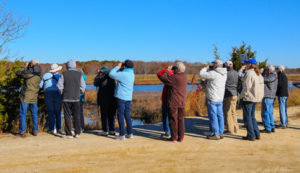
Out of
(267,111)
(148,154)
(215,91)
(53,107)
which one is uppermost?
(215,91)

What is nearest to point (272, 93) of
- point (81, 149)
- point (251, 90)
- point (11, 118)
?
point (251, 90)

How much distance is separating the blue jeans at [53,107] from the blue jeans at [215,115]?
4047 millimetres

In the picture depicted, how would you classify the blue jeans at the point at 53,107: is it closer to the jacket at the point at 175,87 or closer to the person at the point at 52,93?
the person at the point at 52,93

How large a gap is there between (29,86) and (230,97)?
544 centimetres

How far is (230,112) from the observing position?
26.1ft

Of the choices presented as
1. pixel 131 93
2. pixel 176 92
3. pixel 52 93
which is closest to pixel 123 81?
pixel 131 93

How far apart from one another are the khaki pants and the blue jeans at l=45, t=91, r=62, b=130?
4.62 meters

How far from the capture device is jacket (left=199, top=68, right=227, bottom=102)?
7.11m

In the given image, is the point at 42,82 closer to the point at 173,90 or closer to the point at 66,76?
the point at 66,76

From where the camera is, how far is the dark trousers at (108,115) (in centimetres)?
753

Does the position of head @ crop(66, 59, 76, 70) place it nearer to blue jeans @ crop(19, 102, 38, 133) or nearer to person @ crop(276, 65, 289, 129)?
blue jeans @ crop(19, 102, 38, 133)

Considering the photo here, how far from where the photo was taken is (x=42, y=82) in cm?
756

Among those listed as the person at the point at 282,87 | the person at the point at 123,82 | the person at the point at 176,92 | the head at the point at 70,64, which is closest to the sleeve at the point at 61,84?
the head at the point at 70,64

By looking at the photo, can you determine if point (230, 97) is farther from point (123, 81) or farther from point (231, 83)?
point (123, 81)
